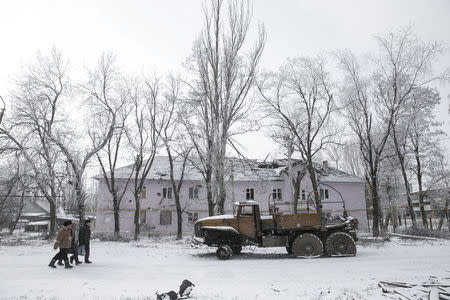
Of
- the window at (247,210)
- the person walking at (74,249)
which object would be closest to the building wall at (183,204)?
the window at (247,210)

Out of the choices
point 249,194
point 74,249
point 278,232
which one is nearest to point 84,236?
point 74,249

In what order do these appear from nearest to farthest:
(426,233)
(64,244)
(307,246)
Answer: (64,244), (307,246), (426,233)

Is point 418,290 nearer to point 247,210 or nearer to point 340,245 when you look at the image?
point 340,245

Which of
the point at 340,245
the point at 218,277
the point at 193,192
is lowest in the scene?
the point at 218,277

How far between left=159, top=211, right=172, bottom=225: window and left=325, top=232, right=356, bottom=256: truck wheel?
23.9 m

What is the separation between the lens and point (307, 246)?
13.3 meters

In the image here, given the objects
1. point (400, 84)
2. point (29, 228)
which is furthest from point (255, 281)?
point (29, 228)

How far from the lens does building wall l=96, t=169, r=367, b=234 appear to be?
3347 cm

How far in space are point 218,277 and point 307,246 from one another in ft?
19.2

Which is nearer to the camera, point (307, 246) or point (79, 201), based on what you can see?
point (307, 246)

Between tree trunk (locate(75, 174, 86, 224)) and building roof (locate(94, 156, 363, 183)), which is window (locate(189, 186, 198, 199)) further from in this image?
tree trunk (locate(75, 174, 86, 224))

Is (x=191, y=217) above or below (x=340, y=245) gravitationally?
above

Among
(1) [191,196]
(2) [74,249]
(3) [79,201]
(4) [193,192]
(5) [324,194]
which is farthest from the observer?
(5) [324,194]

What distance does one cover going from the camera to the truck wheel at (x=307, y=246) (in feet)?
43.5
